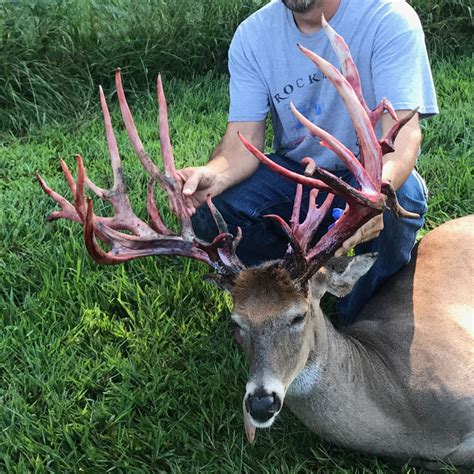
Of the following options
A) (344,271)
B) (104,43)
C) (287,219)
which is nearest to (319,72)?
(287,219)

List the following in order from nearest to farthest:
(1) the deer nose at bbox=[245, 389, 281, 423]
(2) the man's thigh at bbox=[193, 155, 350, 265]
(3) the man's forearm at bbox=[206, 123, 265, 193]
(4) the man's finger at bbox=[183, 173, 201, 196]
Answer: (1) the deer nose at bbox=[245, 389, 281, 423], (4) the man's finger at bbox=[183, 173, 201, 196], (3) the man's forearm at bbox=[206, 123, 265, 193], (2) the man's thigh at bbox=[193, 155, 350, 265]

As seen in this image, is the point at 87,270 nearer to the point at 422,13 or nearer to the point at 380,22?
the point at 380,22

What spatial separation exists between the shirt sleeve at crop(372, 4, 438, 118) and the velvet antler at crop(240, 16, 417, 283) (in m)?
0.59

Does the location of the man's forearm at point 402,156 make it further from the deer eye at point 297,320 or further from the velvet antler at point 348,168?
the deer eye at point 297,320

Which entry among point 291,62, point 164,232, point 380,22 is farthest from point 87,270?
point 380,22

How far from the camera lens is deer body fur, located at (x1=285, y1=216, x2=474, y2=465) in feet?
8.70

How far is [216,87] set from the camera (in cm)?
595

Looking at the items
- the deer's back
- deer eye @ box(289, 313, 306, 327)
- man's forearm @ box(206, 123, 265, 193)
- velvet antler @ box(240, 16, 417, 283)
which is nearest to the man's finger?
man's forearm @ box(206, 123, 265, 193)

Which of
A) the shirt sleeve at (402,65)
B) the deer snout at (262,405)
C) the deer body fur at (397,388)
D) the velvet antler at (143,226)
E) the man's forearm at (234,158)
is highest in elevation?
the shirt sleeve at (402,65)

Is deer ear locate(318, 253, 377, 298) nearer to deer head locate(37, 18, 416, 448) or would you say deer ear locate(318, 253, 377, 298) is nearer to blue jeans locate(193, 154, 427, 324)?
deer head locate(37, 18, 416, 448)

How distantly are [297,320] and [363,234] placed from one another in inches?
15.4

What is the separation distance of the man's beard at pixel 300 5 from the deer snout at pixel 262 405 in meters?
1.60

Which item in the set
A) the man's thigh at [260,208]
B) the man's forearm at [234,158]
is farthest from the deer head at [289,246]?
the man's thigh at [260,208]

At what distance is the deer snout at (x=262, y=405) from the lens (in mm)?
2363
